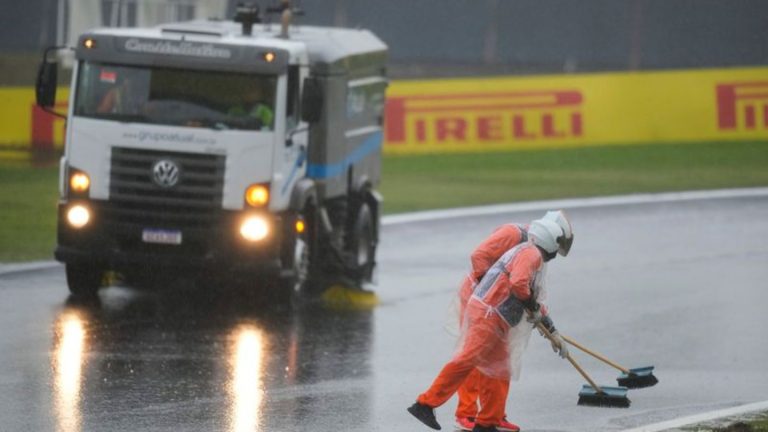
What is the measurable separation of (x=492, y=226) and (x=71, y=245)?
8500 millimetres

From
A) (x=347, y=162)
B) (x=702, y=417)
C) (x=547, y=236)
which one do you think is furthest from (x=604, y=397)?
(x=347, y=162)

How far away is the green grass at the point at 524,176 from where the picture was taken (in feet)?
84.2

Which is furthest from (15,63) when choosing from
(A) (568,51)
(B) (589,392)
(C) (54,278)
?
(B) (589,392)

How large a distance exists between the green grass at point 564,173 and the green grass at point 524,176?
0.6 inches

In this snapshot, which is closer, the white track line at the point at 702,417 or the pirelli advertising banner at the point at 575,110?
the white track line at the point at 702,417

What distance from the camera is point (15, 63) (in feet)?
140

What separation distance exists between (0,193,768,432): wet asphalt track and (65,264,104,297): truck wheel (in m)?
A: 0.19

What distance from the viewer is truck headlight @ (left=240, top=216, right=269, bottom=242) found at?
1611 cm

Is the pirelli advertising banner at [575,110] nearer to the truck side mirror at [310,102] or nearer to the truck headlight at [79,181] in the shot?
the truck side mirror at [310,102]

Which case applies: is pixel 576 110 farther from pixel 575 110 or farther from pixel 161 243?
Result: pixel 161 243

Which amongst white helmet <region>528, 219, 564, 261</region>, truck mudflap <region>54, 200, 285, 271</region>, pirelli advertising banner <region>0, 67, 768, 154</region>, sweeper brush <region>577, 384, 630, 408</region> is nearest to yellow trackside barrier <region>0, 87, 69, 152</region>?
pirelli advertising banner <region>0, 67, 768, 154</region>

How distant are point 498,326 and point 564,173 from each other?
768 inches

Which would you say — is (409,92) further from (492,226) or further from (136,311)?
(136,311)

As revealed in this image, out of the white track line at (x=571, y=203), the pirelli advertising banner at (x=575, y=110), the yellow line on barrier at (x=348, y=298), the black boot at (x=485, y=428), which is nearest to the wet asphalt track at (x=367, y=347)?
the yellow line on barrier at (x=348, y=298)
